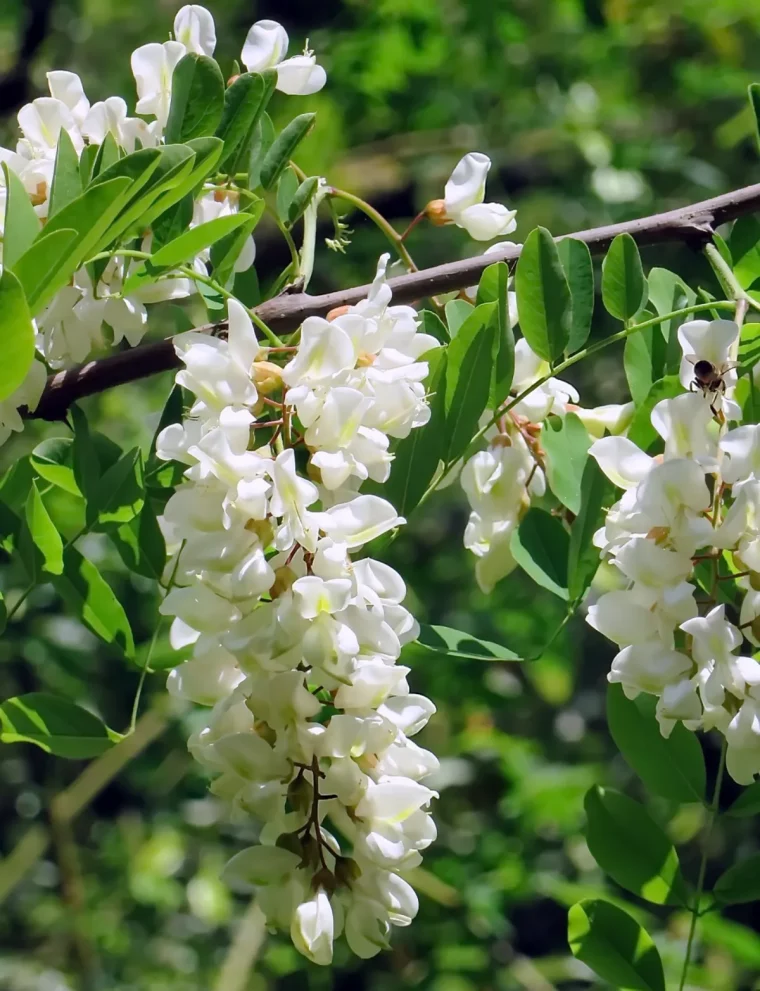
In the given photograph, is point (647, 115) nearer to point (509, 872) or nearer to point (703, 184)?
point (703, 184)

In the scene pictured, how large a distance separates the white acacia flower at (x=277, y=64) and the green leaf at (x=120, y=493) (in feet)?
0.66

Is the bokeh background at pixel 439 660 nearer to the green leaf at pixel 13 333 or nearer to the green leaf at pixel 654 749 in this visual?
the green leaf at pixel 654 749

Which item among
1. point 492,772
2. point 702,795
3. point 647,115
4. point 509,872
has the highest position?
point 702,795

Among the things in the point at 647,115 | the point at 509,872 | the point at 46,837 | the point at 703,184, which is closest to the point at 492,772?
the point at 509,872

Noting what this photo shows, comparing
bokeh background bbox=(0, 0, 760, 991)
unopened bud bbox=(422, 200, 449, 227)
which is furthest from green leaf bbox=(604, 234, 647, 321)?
bokeh background bbox=(0, 0, 760, 991)

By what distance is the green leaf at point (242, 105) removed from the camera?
549mm

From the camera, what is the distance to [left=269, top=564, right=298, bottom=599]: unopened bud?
436 millimetres

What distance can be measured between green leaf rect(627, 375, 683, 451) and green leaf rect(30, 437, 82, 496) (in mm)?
258

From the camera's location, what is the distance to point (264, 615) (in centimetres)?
43

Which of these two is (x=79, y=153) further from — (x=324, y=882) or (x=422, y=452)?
(x=324, y=882)

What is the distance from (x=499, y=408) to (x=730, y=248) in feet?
0.53

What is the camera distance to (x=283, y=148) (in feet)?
1.89

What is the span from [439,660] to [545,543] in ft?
2.86

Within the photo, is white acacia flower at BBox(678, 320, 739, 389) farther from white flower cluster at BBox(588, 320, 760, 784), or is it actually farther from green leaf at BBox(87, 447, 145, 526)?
green leaf at BBox(87, 447, 145, 526)
